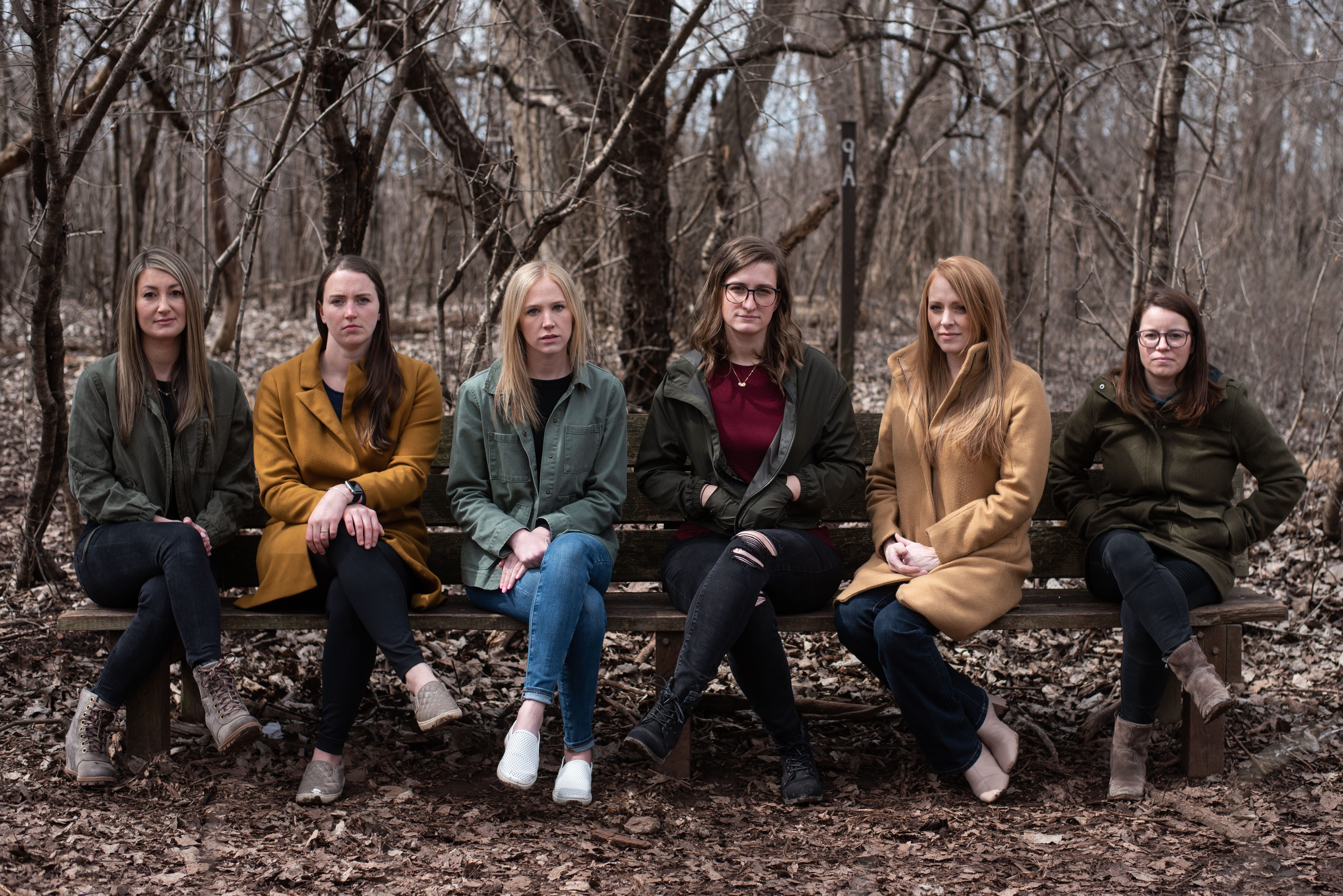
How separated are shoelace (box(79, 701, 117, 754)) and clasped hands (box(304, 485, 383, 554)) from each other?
76 centimetres

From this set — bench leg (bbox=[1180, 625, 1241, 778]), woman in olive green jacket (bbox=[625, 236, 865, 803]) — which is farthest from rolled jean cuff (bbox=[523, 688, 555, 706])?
bench leg (bbox=[1180, 625, 1241, 778])

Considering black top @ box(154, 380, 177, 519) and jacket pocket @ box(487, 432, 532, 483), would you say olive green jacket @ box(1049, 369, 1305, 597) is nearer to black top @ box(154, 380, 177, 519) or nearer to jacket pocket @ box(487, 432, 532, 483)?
jacket pocket @ box(487, 432, 532, 483)

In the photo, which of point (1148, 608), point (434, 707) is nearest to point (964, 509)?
point (1148, 608)

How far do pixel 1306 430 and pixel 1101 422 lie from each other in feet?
16.8

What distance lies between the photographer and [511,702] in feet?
13.5

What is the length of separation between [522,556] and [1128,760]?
190cm

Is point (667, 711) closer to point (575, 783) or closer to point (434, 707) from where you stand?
point (575, 783)

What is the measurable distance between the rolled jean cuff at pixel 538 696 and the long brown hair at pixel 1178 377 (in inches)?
79.4

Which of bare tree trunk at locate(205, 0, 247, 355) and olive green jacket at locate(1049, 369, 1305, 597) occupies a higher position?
bare tree trunk at locate(205, 0, 247, 355)

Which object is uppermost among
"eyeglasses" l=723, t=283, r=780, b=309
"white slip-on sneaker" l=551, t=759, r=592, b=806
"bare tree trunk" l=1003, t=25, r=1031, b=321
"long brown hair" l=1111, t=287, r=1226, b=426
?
"bare tree trunk" l=1003, t=25, r=1031, b=321

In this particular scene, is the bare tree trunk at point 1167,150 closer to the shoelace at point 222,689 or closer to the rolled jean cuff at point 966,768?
the rolled jean cuff at point 966,768

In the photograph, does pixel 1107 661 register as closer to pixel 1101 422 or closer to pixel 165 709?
pixel 1101 422

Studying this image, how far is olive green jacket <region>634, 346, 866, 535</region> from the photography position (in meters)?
3.55

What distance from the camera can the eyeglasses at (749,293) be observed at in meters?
3.57
